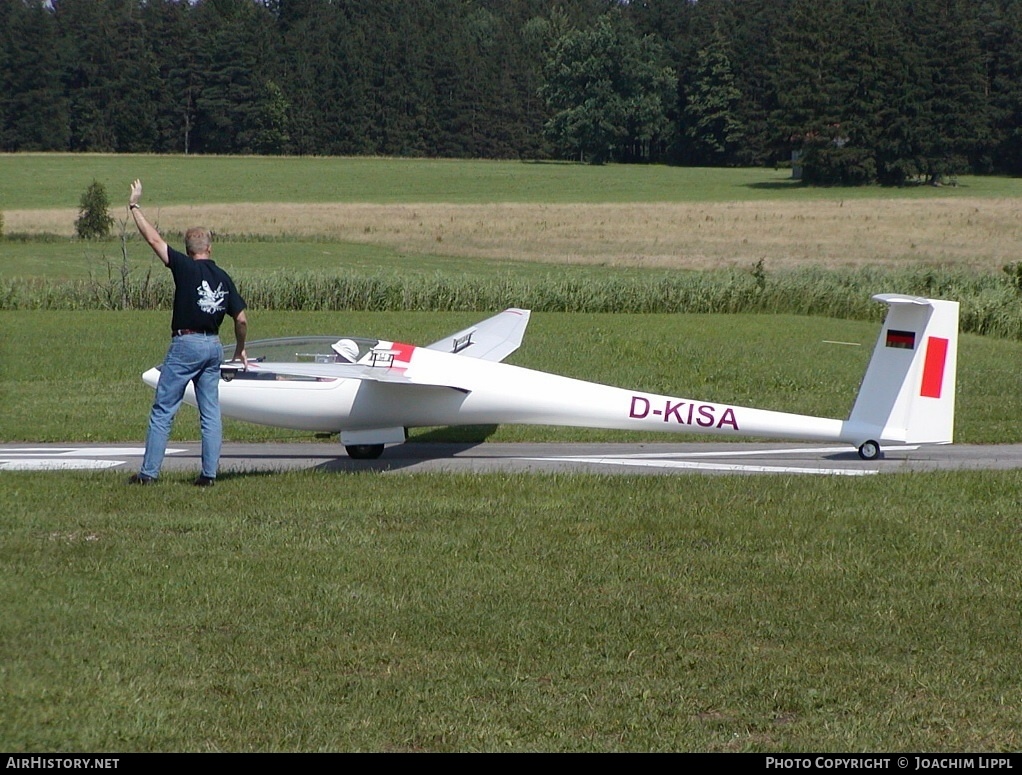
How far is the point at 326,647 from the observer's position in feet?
20.8

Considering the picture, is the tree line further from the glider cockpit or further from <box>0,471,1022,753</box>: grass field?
<box>0,471,1022,753</box>: grass field

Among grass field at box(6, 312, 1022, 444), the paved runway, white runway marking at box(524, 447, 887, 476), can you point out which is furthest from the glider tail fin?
grass field at box(6, 312, 1022, 444)

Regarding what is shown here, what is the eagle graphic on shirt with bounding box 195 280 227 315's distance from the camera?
10125mm

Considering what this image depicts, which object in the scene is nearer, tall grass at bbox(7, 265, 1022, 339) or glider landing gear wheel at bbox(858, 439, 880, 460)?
glider landing gear wheel at bbox(858, 439, 880, 460)

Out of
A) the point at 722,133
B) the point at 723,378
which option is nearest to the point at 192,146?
the point at 722,133

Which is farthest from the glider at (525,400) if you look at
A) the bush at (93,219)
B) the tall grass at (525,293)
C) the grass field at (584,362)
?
the bush at (93,219)

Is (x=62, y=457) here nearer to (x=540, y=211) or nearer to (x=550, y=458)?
Answer: (x=550, y=458)

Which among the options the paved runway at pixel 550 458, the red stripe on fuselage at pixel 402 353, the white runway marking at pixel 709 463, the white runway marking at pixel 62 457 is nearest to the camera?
the white runway marking at pixel 62 457

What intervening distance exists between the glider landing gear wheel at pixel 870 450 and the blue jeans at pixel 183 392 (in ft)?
20.8

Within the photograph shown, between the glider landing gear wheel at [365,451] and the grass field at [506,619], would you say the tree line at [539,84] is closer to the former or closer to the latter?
the glider landing gear wheel at [365,451]

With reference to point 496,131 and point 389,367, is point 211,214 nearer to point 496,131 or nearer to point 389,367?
point 389,367

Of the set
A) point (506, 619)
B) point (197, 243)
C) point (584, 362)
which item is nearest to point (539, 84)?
point (584, 362)

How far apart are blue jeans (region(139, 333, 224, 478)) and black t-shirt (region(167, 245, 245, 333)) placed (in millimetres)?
130

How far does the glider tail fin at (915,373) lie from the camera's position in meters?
11.6
